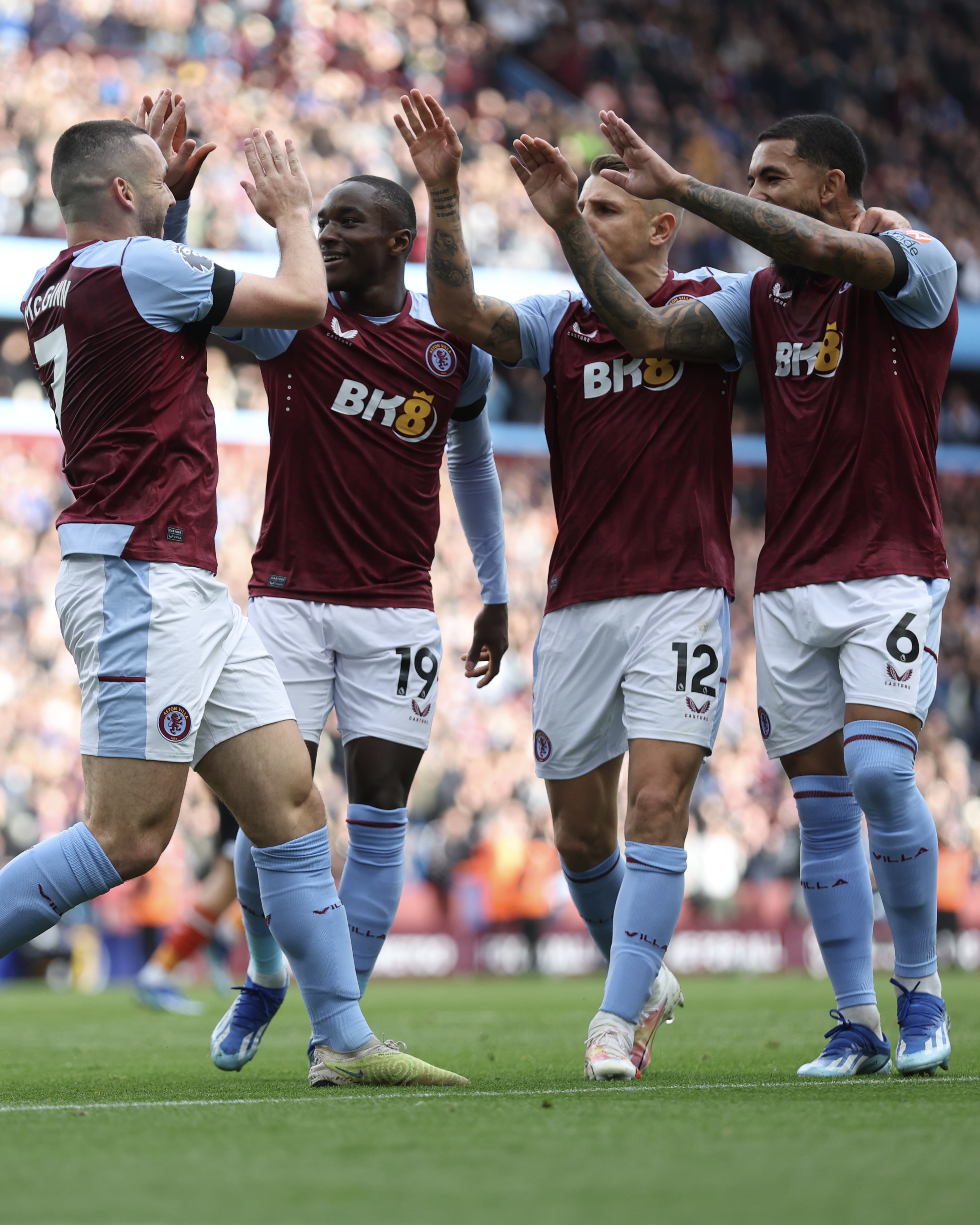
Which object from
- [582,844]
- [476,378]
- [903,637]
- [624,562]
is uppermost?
[476,378]

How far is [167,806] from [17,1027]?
496 centimetres

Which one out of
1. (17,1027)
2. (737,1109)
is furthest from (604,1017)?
(17,1027)

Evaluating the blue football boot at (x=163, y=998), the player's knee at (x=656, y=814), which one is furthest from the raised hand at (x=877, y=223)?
the blue football boot at (x=163, y=998)

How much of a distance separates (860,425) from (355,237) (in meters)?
1.67

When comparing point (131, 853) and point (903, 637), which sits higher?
point (903, 637)

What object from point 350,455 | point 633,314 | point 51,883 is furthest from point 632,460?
point 51,883

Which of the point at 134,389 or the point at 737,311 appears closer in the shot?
the point at 134,389

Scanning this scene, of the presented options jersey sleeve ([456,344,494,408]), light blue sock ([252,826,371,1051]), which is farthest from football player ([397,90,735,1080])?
light blue sock ([252,826,371,1051])

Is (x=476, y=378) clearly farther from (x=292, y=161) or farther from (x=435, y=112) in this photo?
(x=292, y=161)

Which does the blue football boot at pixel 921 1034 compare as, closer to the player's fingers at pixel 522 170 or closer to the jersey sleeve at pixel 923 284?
the jersey sleeve at pixel 923 284

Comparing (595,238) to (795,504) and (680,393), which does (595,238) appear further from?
(795,504)

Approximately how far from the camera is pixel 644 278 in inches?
201

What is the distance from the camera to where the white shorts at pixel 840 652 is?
4.52 m

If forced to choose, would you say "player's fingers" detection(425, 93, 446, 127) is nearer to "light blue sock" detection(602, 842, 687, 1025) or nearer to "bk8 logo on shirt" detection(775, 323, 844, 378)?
"bk8 logo on shirt" detection(775, 323, 844, 378)
